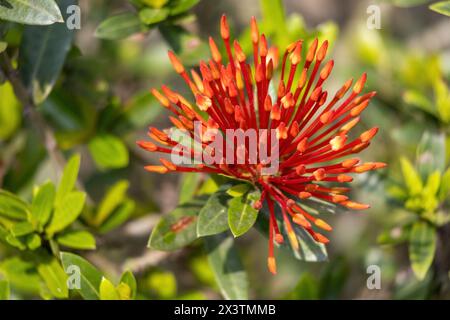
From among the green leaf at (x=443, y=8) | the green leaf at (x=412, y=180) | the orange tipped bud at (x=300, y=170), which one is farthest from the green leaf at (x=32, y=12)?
the green leaf at (x=412, y=180)

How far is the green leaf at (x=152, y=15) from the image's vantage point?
5.42 ft

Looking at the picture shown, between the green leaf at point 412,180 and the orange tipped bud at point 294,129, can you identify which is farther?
the green leaf at point 412,180

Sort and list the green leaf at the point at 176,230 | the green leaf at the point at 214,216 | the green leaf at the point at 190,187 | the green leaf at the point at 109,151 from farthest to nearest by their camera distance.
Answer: the green leaf at the point at 109,151
the green leaf at the point at 190,187
the green leaf at the point at 176,230
the green leaf at the point at 214,216

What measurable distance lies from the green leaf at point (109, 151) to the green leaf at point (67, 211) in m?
0.29

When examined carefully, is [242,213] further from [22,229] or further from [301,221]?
[22,229]

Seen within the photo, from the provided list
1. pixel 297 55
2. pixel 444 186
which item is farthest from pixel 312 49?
pixel 444 186

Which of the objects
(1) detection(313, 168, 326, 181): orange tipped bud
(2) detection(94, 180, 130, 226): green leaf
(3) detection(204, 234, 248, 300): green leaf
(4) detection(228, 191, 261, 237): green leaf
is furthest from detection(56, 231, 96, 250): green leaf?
(1) detection(313, 168, 326, 181): orange tipped bud

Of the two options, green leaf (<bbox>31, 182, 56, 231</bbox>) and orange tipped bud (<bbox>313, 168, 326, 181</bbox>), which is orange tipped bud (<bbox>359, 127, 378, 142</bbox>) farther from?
green leaf (<bbox>31, 182, 56, 231</bbox>)

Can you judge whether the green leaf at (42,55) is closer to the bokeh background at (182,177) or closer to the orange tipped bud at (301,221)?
the bokeh background at (182,177)

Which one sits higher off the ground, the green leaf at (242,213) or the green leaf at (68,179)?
the green leaf at (68,179)

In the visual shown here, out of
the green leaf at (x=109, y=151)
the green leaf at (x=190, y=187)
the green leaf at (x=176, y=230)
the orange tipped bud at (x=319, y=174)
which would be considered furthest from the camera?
the green leaf at (x=109, y=151)

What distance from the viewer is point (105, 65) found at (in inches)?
83.7
